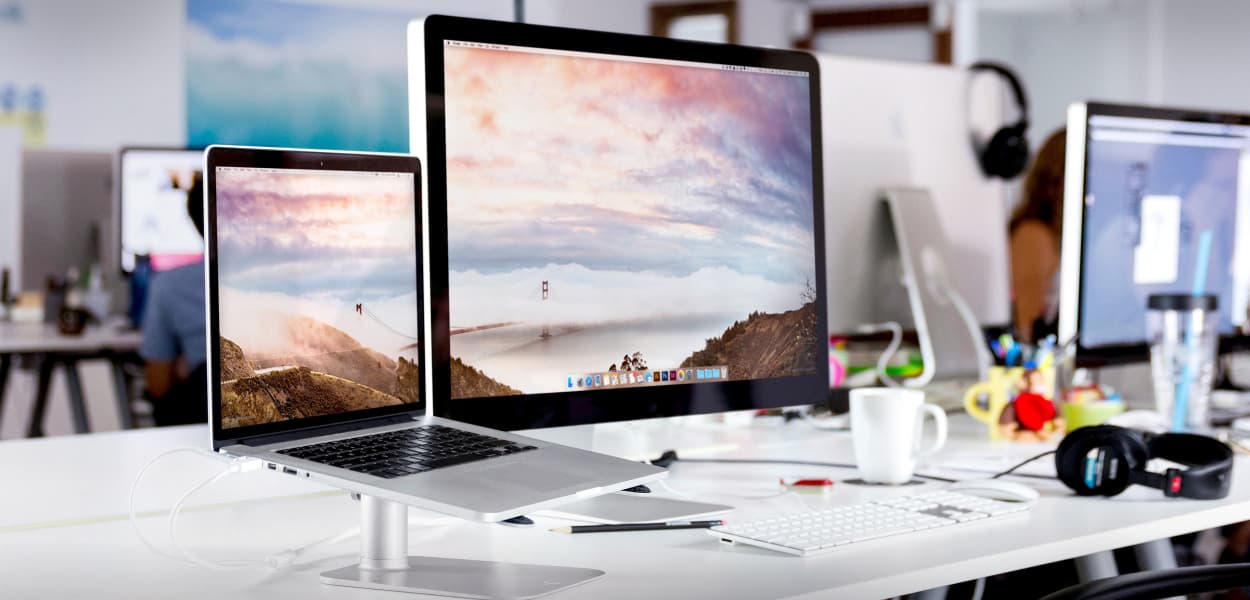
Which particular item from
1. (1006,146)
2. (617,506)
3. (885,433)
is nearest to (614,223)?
(617,506)

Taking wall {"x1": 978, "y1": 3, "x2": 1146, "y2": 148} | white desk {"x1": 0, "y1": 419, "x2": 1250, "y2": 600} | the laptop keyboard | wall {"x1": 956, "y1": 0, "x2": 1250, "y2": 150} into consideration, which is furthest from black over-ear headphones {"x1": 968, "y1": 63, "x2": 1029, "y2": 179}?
wall {"x1": 978, "y1": 3, "x2": 1146, "y2": 148}

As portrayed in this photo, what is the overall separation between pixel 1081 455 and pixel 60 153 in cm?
387

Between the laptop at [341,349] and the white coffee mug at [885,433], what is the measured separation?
15.3 inches

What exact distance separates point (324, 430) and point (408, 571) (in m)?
0.13

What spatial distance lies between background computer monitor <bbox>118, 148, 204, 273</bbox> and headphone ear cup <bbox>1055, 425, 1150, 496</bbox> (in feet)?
11.0

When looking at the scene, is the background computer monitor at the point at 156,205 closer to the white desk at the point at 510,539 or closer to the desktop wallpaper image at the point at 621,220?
the white desk at the point at 510,539

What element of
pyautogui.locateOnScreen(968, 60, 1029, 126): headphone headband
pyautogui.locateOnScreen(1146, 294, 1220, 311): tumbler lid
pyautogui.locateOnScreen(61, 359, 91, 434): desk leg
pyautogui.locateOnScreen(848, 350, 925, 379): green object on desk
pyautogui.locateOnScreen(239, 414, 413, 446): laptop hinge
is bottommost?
pyautogui.locateOnScreen(61, 359, 91, 434): desk leg

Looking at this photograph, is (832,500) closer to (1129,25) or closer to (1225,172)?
(1225,172)

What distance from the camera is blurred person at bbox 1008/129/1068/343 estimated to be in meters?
2.56

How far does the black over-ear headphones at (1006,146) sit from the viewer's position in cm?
184

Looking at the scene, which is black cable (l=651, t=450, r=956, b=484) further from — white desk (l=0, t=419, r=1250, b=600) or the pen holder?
the pen holder

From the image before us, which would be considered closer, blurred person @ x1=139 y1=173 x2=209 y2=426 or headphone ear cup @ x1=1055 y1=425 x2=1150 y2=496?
headphone ear cup @ x1=1055 y1=425 x2=1150 y2=496

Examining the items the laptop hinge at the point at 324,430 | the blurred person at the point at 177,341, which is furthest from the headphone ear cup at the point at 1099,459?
the blurred person at the point at 177,341

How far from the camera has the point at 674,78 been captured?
1217 mm
